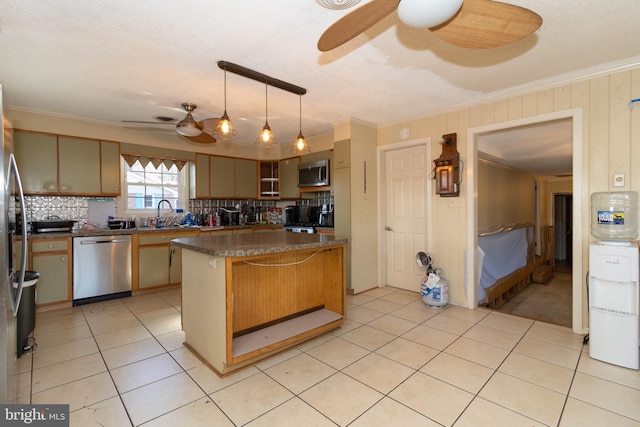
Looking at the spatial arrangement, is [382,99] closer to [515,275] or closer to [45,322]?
[515,275]

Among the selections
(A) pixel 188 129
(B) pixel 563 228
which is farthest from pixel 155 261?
(B) pixel 563 228

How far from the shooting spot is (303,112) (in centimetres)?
394

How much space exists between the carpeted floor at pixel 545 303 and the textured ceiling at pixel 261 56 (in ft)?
9.54

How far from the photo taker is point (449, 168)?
144 inches

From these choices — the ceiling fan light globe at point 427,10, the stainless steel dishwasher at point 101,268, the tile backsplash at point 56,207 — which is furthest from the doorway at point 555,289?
the tile backsplash at point 56,207

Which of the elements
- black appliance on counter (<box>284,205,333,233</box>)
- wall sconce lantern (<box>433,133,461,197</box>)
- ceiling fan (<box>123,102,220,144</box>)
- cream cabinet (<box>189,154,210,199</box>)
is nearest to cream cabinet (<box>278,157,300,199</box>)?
black appliance on counter (<box>284,205,333,233</box>)

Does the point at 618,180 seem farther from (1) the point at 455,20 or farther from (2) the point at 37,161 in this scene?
(2) the point at 37,161

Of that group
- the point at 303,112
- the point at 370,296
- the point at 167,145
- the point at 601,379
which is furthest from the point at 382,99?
the point at 167,145

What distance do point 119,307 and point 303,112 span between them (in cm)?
352

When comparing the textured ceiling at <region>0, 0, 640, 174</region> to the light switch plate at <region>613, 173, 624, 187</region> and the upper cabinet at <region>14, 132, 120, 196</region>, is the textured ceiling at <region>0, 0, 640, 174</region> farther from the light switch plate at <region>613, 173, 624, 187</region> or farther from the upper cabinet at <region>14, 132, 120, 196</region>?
the light switch plate at <region>613, 173, 624, 187</region>

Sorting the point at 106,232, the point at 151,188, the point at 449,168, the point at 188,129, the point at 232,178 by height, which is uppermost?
the point at 188,129

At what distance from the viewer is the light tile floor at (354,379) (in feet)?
5.78

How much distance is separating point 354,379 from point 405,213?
108 inches

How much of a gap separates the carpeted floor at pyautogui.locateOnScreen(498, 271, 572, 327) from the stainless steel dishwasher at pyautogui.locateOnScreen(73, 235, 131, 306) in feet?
17.1
